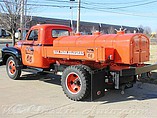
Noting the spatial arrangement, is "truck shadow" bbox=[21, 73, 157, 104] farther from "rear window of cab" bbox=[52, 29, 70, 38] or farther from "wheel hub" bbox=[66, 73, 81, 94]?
"rear window of cab" bbox=[52, 29, 70, 38]

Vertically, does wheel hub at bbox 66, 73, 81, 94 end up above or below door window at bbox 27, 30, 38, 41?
below

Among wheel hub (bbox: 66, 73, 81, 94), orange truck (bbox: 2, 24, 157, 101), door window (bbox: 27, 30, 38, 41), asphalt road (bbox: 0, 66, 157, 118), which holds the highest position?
door window (bbox: 27, 30, 38, 41)

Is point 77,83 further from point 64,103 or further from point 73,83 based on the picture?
point 64,103

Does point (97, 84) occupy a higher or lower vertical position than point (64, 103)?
higher

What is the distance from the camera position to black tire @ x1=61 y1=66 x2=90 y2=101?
22.2 feet

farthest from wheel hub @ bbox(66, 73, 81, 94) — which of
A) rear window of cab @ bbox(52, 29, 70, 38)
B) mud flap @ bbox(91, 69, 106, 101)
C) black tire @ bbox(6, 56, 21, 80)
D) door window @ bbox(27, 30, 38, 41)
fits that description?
black tire @ bbox(6, 56, 21, 80)

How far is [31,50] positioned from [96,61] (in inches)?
123

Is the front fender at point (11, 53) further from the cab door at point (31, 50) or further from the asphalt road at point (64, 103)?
the asphalt road at point (64, 103)

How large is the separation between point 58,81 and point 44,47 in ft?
6.68

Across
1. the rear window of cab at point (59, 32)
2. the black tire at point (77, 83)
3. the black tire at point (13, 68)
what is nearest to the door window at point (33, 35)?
the rear window of cab at point (59, 32)

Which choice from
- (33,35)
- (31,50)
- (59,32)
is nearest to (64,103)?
(31,50)

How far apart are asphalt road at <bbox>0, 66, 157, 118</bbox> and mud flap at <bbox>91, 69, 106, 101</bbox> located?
0.22 metres

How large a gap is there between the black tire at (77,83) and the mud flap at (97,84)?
197 millimetres

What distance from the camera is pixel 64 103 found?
672 cm
